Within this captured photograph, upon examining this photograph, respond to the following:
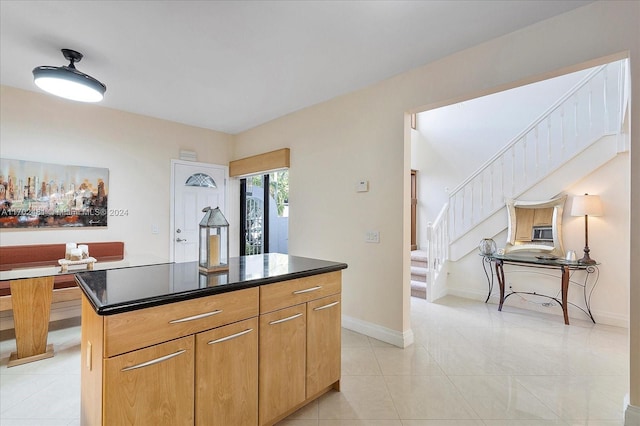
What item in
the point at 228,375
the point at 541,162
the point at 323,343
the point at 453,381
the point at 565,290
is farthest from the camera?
the point at 541,162

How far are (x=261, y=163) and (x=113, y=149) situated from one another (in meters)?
1.91

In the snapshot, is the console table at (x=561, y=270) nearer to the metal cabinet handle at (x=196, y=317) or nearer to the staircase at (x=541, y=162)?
the staircase at (x=541, y=162)

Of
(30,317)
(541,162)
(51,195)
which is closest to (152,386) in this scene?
(30,317)

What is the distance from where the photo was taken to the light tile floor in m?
1.84

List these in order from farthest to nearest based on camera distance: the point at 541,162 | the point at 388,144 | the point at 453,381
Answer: the point at 541,162, the point at 388,144, the point at 453,381

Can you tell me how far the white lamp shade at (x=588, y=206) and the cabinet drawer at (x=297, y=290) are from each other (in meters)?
3.16

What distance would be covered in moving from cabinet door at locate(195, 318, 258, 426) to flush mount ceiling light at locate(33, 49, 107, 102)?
2543 millimetres

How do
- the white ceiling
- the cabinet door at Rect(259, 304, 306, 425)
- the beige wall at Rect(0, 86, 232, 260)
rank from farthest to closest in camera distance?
1. the beige wall at Rect(0, 86, 232, 260)
2. the white ceiling
3. the cabinet door at Rect(259, 304, 306, 425)

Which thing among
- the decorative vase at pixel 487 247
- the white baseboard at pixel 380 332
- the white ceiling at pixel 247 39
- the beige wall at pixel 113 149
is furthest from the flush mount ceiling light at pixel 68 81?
the decorative vase at pixel 487 247

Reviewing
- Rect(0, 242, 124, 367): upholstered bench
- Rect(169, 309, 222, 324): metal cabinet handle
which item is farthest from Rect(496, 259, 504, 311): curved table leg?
Rect(0, 242, 124, 367): upholstered bench

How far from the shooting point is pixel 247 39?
91.4 inches

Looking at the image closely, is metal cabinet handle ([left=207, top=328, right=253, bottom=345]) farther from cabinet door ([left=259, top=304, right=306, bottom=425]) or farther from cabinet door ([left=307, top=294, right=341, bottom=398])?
cabinet door ([left=307, top=294, right=341, bottom=398])

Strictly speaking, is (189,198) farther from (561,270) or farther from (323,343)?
(561,270)

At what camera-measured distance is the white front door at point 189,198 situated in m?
4.43
